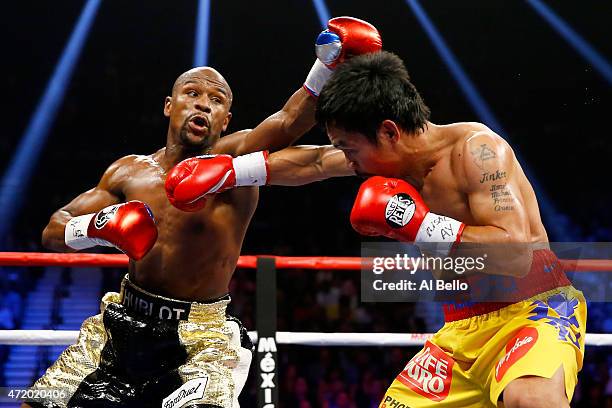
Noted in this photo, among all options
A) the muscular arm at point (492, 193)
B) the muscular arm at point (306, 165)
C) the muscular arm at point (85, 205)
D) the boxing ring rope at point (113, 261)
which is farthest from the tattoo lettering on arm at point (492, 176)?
the muscular arm at point (85, 205)

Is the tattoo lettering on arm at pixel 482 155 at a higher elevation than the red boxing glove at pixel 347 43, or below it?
below

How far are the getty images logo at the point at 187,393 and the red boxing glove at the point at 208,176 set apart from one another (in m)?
0.43

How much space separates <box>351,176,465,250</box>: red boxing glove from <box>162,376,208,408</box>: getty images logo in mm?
602

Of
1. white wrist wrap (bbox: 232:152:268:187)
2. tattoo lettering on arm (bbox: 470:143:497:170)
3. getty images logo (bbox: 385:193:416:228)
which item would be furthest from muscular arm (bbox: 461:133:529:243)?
white wrist wrap (bbox: 232:152:268:187)

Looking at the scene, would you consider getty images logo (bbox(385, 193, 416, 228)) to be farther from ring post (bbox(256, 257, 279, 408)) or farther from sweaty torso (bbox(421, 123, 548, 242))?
ring post (bbox(256, 257, 279, 408))

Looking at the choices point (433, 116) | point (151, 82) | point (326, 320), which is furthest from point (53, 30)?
point (326, 320)

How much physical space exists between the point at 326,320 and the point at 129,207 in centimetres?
305

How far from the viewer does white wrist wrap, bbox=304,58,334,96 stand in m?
1.99

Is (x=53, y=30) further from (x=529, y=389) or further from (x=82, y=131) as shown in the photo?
(x=529, y=389)

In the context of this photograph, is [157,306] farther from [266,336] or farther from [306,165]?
[306,165]

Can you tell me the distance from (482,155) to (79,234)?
1.05 metres

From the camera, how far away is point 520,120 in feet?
23.5

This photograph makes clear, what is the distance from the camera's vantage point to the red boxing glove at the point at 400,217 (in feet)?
5.01

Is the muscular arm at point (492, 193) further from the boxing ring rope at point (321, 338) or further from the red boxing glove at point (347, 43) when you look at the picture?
the boxing ring rope at point (321, 338)
